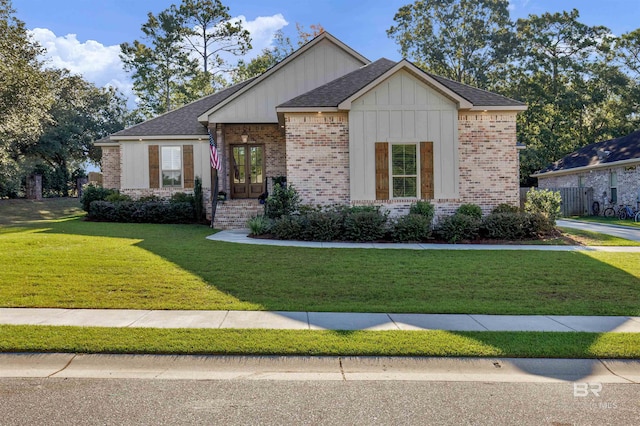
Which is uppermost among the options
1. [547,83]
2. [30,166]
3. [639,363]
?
[547,83]

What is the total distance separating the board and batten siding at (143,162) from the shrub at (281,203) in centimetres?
627

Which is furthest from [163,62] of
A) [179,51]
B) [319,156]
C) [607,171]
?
[607,171]

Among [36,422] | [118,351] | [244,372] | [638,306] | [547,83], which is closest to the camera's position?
[36,422]

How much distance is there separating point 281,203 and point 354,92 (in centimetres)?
440

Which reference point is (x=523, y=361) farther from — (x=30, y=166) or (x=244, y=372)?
(x=30, y=166)

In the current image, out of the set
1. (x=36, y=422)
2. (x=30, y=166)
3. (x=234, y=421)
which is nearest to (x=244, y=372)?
(x=234, y=421)

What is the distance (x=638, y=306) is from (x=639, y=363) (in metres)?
2.46

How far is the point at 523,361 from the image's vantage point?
4410 mm

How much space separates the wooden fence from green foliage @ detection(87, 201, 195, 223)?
1927cm

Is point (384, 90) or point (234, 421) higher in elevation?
point (384, 90)

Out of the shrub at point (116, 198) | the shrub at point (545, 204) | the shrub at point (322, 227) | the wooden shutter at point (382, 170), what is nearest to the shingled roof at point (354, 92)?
the wooden shutter at point (382, 170)

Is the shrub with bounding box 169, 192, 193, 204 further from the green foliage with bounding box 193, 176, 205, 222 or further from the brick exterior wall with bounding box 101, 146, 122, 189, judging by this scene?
the brick exterior wall with bounding box 101, 146, 122, 189

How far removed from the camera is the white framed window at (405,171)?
14148 millimetres

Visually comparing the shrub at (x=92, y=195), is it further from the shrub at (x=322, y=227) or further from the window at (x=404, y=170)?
the window at (x=404, y=170)
